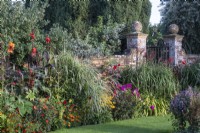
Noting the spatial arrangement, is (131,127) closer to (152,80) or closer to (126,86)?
(126,86)

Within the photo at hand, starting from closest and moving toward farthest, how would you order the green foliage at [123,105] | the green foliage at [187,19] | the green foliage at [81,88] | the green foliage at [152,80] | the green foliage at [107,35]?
the green foliage at [81,88] → the green foliage at [123,105] → the green foliage at [152,80] → the green foliage at [107,35] → the green foliage at [187,19]

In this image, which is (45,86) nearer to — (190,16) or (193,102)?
(193,102)

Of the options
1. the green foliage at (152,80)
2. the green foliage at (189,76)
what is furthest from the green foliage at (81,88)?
the green foliage at (189,76)

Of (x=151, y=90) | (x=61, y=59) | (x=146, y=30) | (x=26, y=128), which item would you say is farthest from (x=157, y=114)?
(x=146, y=30)

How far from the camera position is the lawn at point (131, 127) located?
21.9 feet

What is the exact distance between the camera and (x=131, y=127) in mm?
6973

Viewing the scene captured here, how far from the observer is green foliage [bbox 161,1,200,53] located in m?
15.1

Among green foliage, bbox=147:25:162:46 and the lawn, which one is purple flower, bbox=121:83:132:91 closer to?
the lawn

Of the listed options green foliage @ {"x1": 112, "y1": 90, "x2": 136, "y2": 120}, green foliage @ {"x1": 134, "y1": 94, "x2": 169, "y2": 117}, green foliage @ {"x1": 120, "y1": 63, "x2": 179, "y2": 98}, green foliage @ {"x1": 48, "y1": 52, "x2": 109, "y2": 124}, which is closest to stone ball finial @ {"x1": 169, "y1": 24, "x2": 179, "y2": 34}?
green foliage @ {"x1": 120, "y1": 63, "x2": 179, "y2": 98}

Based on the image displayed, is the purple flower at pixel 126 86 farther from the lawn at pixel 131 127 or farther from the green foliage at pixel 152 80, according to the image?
the lawn at pixel 131 127

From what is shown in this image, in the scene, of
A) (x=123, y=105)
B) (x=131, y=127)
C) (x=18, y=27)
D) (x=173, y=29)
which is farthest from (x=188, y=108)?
(x=173, y=29)

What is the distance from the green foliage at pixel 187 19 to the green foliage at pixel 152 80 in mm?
6377

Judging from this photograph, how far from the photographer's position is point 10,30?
8727 millimetres

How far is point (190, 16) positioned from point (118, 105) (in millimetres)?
8333
